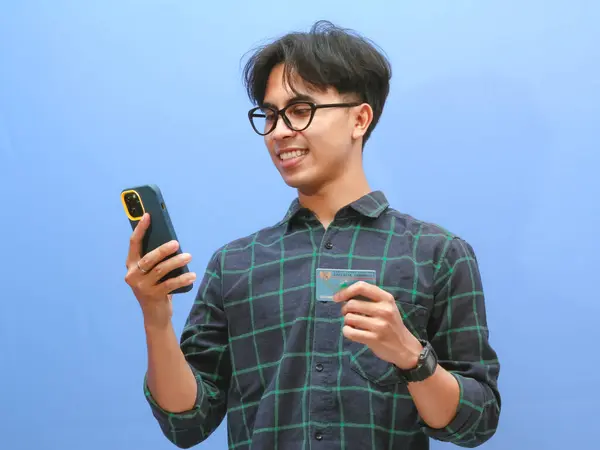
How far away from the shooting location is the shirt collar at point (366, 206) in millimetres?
1208

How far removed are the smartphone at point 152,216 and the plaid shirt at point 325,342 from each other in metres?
0.20

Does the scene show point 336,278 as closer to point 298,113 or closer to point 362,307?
point 362,307

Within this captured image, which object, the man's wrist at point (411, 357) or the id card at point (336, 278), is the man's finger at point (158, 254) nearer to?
the id card at point (336, 278)

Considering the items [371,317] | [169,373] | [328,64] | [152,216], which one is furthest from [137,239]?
[328,64]

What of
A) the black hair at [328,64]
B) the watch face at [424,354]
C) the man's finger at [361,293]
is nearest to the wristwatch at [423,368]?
Answer: the watch face at [424,354]

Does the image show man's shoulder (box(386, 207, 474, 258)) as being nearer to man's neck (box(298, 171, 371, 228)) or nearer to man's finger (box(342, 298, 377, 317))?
man's neck (box(298, 171, 371, 228))

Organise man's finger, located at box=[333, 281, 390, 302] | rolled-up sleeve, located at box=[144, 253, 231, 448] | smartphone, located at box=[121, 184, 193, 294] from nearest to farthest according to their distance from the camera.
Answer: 1. man's finger, located at box=[333, 281, 390, 302]
2. smartphone, located at box=[121, 184, 193, 294]
3. rolled-up sleeve, located at box=[144, 253, 231, 448]

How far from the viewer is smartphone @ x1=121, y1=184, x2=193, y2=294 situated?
1.01m

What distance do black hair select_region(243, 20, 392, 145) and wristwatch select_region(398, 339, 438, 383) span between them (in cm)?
45

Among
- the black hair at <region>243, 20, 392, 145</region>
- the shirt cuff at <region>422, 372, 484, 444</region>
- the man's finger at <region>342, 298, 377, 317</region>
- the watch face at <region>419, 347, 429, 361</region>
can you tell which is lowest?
the shirt cuff at <region>422, 372, 484, 444</region>

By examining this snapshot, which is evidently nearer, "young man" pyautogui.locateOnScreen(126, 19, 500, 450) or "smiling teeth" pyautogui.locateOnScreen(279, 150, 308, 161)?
"young man" pyautogui.locateOnScreen(126, 19, 500, 450)

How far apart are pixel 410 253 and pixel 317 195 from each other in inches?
7.0

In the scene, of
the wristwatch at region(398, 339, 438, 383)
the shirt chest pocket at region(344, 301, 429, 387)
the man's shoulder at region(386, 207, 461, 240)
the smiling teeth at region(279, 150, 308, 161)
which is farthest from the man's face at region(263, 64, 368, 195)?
the wristwatch at region(398, 339, 438, 383)

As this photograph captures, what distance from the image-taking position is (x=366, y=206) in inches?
47.9
